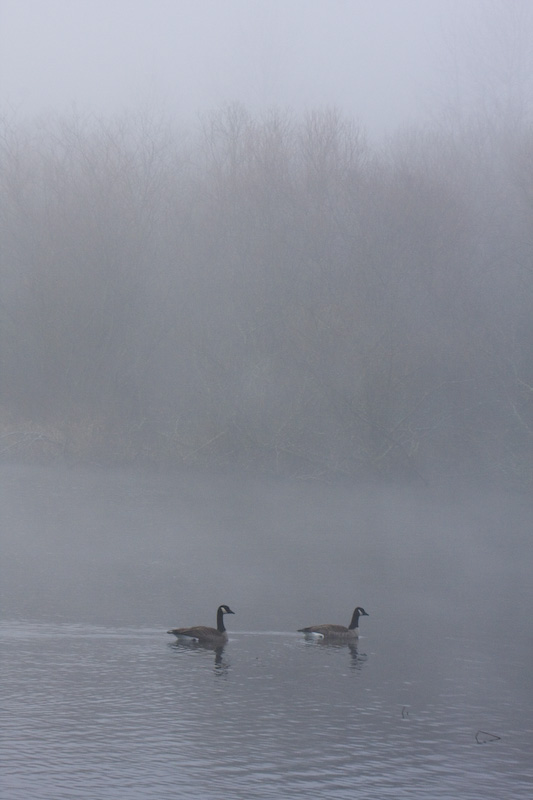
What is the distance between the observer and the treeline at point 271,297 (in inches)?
1228

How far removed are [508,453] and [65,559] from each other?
57.5 feet

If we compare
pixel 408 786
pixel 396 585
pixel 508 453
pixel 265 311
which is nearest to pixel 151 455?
pixel 265 311

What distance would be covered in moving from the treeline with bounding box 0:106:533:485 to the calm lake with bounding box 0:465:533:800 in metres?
8.40

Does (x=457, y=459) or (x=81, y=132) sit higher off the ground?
(x=81, y=132)

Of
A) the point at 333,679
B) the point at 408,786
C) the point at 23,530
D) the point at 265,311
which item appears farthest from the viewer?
the point at 265,311

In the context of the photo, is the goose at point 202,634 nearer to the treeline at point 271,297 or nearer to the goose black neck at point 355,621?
the goose black neck at point 355,621

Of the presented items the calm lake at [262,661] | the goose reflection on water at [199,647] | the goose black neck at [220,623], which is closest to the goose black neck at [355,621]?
Answer: the calm lake at [262,661]

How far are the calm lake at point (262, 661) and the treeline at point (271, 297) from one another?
8.40 meters

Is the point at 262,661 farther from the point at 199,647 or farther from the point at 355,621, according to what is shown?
the point at 355,621

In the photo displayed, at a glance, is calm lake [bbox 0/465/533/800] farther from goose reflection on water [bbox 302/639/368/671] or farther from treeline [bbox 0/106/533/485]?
treeline [bbox 0/106/533/485]

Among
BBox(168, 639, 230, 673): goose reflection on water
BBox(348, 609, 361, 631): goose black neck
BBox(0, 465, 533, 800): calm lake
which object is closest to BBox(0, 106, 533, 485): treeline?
BBox(0, 465, 533, 800): calm lake

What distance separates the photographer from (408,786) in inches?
324

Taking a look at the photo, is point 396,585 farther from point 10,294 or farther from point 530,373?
point 10,294

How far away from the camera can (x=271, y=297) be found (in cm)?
3288
